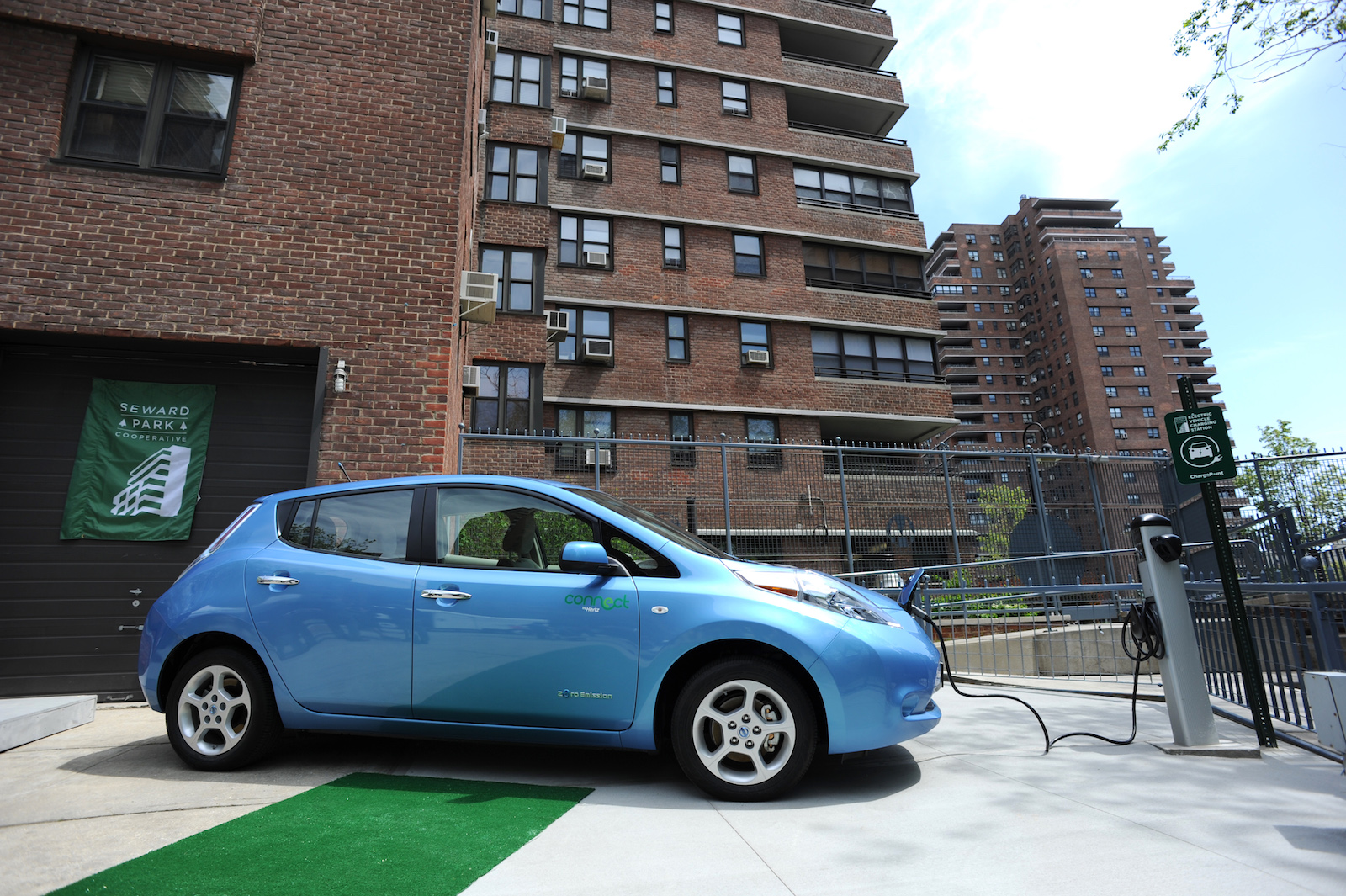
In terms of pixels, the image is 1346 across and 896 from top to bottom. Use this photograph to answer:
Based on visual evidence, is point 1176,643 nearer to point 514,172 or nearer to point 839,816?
point 839,816

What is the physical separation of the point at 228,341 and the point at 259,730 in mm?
4583

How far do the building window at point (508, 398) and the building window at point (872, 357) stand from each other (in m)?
9.46

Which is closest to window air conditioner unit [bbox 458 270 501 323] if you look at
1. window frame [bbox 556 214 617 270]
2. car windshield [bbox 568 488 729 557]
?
car windshield [bbox 568 488 729 557]

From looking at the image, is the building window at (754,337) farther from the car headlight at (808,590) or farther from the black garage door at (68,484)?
the car headlight at (808,590)

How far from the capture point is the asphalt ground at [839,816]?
245 centimetres

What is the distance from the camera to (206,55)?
7512 millimetres

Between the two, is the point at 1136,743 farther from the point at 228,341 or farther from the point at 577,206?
the point at 577,206

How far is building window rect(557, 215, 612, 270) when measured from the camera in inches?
825

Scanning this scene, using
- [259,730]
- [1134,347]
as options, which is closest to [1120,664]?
[259,730]

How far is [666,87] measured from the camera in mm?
23281

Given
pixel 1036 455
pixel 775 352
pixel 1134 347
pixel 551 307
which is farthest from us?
pixel 1134 347

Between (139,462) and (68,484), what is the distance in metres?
0.65

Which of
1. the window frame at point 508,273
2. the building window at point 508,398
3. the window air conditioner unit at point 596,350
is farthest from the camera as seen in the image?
the window air conditioner unit at point 596,350

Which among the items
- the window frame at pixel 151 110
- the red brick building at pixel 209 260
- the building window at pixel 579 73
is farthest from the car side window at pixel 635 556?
the building window at pixel 579 73
